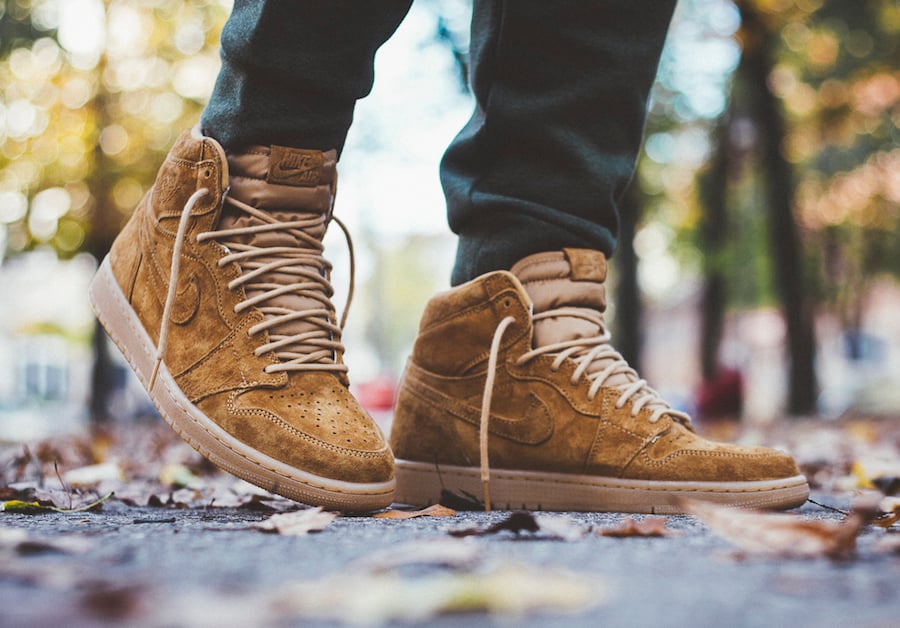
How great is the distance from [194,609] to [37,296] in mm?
43793

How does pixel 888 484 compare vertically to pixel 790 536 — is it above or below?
below

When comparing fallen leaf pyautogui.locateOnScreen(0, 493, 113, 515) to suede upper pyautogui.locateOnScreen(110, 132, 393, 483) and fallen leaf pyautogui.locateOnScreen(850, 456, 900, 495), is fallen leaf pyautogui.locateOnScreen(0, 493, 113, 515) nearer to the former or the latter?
suede upper pyautogui.locateOnScreen(110, 132, 393, 483)

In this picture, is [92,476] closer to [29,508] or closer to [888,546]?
[29,508]

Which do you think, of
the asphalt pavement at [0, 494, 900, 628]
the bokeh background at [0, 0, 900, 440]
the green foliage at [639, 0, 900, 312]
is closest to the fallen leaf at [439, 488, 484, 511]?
the asphalt pavement at [0, 494, 900, 628]

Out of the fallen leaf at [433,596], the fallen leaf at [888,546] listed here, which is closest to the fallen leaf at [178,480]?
the fallen leaf at [433,596]

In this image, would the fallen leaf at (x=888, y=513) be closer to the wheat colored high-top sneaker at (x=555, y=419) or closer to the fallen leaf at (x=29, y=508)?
the wheat colored high-top sneaker at (x=555, y=419)

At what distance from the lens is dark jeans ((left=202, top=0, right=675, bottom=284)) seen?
183 cm

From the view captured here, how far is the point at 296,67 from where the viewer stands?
5.26ft

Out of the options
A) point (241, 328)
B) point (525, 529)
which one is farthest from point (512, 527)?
point (241, 328)

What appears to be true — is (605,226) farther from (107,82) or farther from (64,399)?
(64,399)

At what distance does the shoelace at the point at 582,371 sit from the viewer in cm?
173

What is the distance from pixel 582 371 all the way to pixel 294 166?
0.71m

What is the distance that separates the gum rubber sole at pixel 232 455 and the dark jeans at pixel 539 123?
0.47m

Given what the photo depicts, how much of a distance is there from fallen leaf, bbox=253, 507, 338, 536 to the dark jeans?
0.71 m
